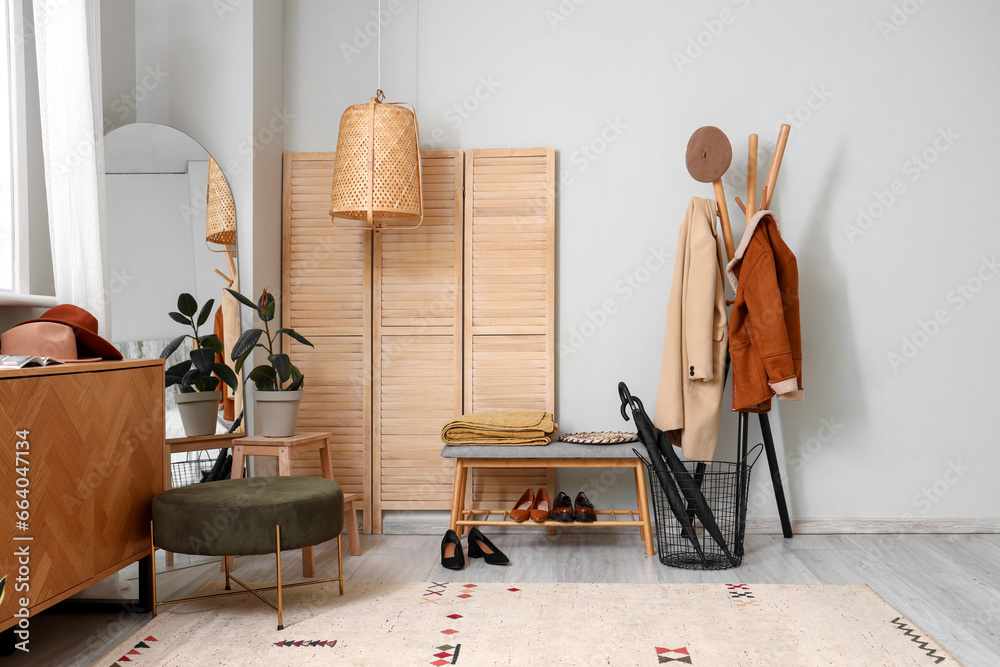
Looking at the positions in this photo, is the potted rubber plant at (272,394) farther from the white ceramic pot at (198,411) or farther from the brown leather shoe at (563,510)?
the brown leather shoe at (563,510)

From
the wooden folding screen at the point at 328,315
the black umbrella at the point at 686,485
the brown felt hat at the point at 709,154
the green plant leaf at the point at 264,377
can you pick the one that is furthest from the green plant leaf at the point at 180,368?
the brown felt hat at the point at 709,154

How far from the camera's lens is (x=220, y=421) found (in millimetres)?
3131

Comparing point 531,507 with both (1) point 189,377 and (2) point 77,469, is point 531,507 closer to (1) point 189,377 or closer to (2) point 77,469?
(1) point 189,377

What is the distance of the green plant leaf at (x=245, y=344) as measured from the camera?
9.44 ft

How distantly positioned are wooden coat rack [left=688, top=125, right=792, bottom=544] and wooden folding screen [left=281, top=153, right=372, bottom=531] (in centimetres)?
157

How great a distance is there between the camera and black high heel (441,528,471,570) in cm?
283

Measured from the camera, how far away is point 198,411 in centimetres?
293

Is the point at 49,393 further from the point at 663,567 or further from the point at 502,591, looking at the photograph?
the point at 663,567

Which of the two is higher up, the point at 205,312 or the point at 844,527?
the point at 205,312

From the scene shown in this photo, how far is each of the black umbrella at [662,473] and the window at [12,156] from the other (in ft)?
7.37

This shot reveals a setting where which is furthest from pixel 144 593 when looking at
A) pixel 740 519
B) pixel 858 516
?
pixel 858 516
